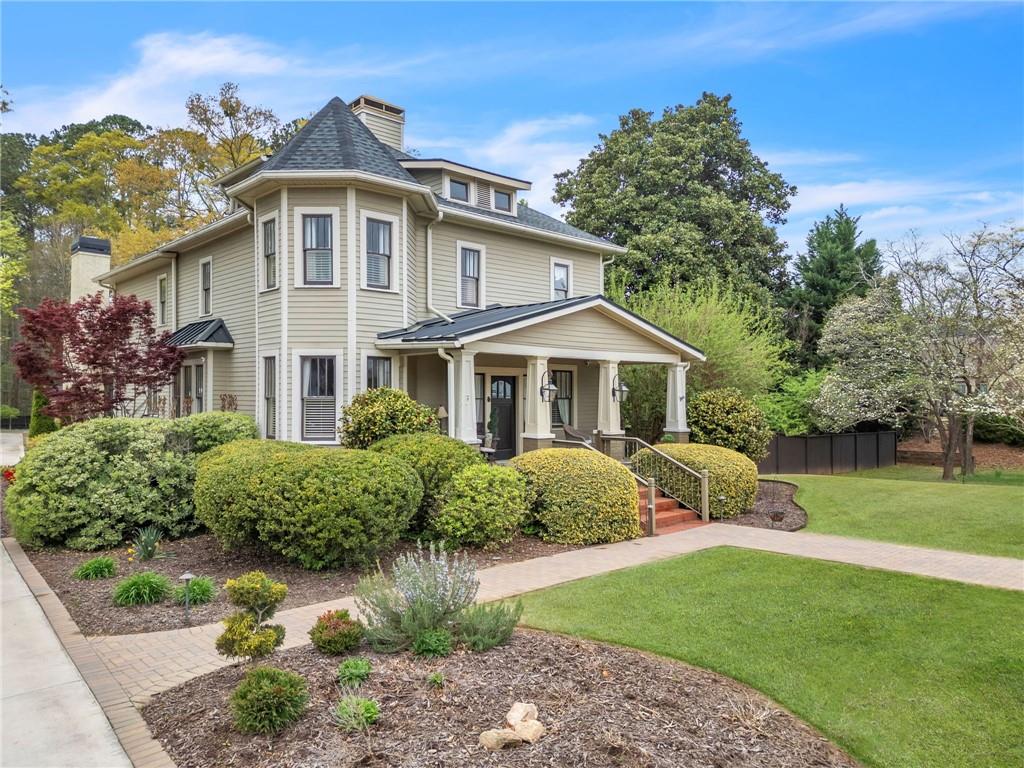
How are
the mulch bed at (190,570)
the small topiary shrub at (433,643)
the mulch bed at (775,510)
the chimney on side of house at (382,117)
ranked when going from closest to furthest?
the small topiary shrub at (433,643) < the mulch bed at (190,570) < the mulch bed at (775,510) < the chimney on side of house at (382,117)

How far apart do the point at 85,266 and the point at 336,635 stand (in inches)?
1026

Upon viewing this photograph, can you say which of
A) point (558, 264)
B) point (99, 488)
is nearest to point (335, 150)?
point (558, 264)

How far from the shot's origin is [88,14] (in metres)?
10.4

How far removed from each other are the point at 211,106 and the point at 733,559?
3142 centimetres

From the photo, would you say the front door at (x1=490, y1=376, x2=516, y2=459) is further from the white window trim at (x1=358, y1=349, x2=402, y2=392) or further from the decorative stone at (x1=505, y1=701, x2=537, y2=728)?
the decorative stone at (x1=505, y1=701, x2=537, y2=728)

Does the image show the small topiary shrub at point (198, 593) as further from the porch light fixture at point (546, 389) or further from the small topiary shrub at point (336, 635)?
the porch light fixture at point (546, 389)

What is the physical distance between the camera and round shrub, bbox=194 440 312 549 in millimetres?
8094

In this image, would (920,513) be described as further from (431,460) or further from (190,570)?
(190,570)

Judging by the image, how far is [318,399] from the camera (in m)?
13.6

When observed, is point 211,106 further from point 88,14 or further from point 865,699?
point 865,699

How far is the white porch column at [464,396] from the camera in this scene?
40.9ft

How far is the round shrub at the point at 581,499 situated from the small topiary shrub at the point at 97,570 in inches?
234

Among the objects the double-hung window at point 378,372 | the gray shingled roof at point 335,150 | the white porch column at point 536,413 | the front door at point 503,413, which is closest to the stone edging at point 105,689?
the double-hung window at point 378,372

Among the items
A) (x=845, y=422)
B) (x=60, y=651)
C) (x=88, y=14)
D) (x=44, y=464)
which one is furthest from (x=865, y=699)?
(x=845, y=422)
